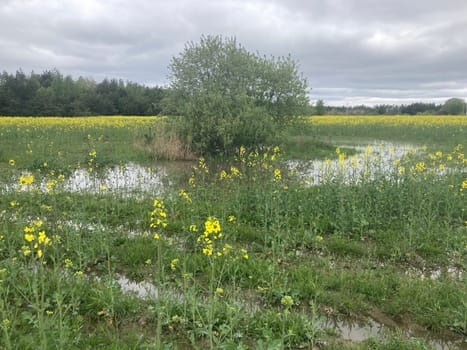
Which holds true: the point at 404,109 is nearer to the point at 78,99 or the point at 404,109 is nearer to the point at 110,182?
the point at 78,99

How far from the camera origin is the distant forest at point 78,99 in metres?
47.8

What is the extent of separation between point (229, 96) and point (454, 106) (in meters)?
61.4

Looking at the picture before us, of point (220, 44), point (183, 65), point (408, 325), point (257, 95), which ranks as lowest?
point (408, 325)

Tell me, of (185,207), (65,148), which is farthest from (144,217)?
(65,148)

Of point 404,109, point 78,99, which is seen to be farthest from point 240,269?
point 404,109

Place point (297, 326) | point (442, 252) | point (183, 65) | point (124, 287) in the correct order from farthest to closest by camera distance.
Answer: point (183, 65) < point (442, 252) < point (124, 287) < point (297, 326)

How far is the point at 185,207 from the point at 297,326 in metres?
3.83

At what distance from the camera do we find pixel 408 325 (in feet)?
10.9

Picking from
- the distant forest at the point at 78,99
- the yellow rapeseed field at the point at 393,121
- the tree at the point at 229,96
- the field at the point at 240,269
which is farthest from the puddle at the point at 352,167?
the distant forest at the point at 78,99

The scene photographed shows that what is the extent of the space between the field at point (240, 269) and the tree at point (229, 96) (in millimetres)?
4705

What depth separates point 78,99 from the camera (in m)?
51.2

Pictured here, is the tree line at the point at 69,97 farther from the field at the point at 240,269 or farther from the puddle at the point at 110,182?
the field at the point at 240,269

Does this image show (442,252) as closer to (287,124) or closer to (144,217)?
(144,217)

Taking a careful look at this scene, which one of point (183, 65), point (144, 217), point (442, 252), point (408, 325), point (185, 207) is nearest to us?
point (408, 325)
